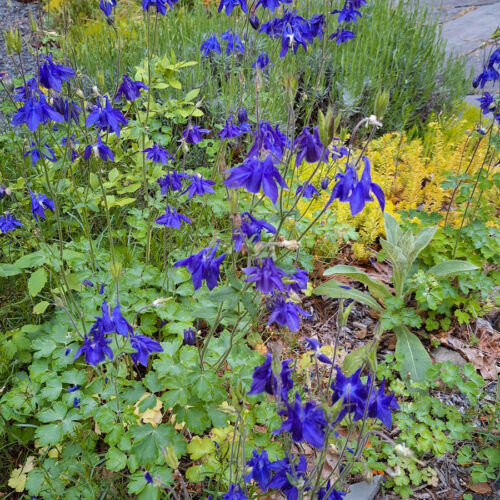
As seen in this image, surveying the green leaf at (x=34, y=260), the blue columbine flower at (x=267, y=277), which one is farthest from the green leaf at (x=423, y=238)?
the green leaf at (x=34, y=260)

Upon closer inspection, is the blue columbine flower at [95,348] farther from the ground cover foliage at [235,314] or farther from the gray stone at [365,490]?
the gray stone at [365,490]

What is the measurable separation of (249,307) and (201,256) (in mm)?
200

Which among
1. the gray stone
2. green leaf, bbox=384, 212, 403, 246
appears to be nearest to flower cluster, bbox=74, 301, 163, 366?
the gray stone

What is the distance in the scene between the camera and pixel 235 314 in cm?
149

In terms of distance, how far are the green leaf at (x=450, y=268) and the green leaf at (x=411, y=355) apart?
352 mm

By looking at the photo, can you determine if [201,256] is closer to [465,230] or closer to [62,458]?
[62,458]

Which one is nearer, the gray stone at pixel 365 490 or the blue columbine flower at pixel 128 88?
the gray stone at pixel 365 490

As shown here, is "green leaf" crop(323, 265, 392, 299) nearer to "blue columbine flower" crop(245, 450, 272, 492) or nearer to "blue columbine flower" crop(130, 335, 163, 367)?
"blue columbine flower" crop(130, 335, 163, 367)

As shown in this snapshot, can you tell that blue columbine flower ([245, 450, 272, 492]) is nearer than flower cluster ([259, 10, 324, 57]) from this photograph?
Yes

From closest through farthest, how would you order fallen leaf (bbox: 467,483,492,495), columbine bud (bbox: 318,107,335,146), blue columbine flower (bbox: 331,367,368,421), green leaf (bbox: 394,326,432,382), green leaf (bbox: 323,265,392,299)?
columbine bud (bbox: 318,107,335,146)
blue columbine flower (bbox: 331,367,368,421)
fallen leaf (bbox: 467,483,492,495)
green leaf (bbox: 394,326,432,382)
green leaf (bbox: 323,265,392,299)

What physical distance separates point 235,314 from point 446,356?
1.53 meters

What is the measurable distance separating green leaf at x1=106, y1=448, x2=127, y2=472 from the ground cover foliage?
12 millimetres

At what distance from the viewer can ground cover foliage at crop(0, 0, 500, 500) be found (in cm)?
134

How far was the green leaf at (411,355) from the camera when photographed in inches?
90.0
